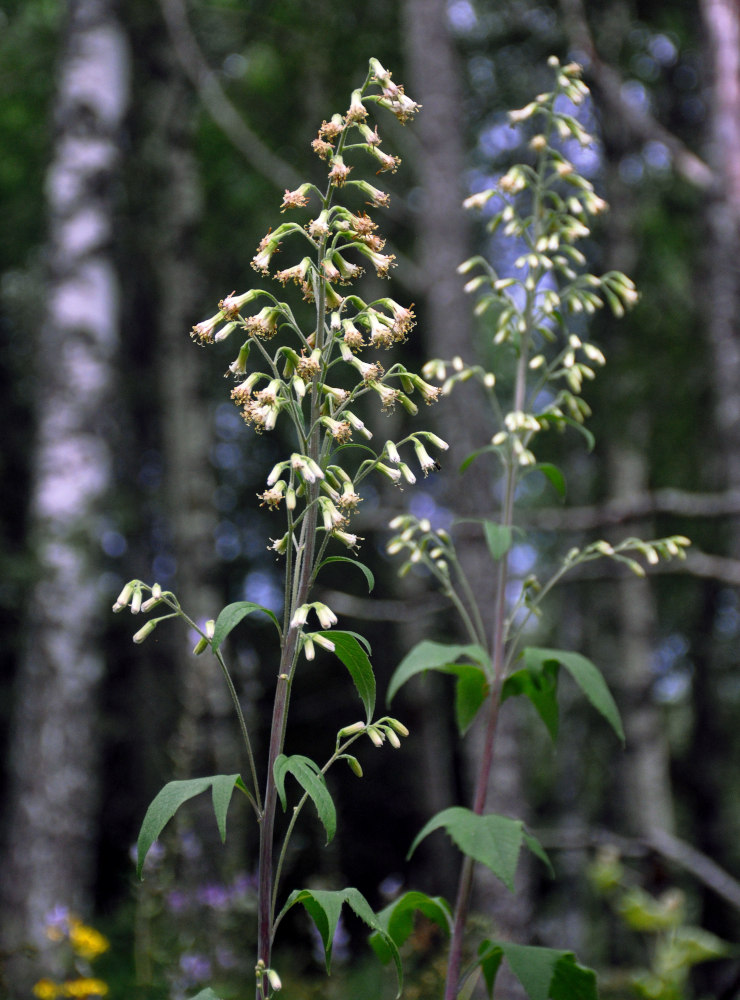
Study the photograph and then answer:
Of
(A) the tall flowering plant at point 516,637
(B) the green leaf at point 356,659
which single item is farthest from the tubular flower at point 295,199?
(B) the green leaf at point 356,659

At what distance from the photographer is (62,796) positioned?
5.54 metres

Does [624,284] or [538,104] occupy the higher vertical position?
[538,104]

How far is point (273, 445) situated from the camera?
15594mm

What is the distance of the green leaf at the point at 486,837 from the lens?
166cm

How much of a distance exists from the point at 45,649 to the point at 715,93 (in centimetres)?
554

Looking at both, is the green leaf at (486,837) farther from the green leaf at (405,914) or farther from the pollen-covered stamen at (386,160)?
the pollen-covered stamen at (386,160)

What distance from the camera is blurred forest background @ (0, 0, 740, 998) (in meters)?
5.39

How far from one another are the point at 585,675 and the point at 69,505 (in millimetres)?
4849

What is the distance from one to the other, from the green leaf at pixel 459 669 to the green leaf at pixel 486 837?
0.32 m

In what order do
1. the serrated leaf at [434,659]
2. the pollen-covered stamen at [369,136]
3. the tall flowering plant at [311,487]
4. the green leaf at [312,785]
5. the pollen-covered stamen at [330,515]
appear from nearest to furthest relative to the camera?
the green leaf at [312,785] < the tall flowering plant at [311,487] < the pollen-covered stamen at [330,515] < the pollen-covered stamen at [369,136] < the serrated leaf at [434,659]

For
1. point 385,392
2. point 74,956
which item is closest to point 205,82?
point 74,956

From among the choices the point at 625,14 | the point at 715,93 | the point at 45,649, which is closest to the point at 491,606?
the point at 45,649

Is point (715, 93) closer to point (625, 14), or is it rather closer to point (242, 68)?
point (625, 14)

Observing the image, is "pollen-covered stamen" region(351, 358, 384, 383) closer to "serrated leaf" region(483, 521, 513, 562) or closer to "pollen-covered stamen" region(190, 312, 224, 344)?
"pollen-covered stamen" region(190, 312, 224, 344)
